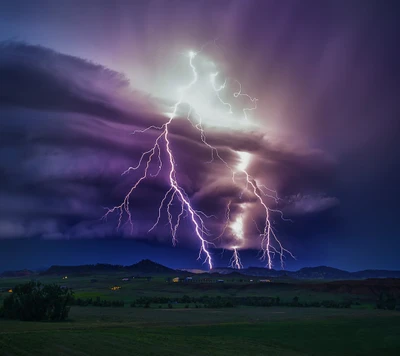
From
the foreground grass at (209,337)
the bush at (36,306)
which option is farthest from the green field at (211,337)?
the bush at (36,306)

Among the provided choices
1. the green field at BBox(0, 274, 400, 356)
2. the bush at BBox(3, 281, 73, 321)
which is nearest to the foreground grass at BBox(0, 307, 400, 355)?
the green field at BBox(0, 274, 400, 356)

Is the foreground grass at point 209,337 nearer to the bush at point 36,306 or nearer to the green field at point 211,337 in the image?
the green field at point 211,337

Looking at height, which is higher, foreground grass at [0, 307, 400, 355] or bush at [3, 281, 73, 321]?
bush at [3, 281, 73, 321]

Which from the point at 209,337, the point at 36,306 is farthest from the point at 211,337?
the point at 36,306

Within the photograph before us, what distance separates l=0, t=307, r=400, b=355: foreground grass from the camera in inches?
1371

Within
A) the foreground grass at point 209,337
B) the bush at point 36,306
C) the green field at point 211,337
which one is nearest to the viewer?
the foreground grass at point 209,337

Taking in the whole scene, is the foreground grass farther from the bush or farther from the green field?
the bush

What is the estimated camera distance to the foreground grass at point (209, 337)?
3481 centimetres

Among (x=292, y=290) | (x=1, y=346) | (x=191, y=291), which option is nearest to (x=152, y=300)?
(x=191, y=291)

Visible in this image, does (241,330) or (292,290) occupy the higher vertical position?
(292,290)

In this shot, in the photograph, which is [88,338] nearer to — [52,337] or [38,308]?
[52,337]

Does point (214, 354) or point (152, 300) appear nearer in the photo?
point (214, 354)

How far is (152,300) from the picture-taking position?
101812mm

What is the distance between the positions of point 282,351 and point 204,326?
46.4 ft
